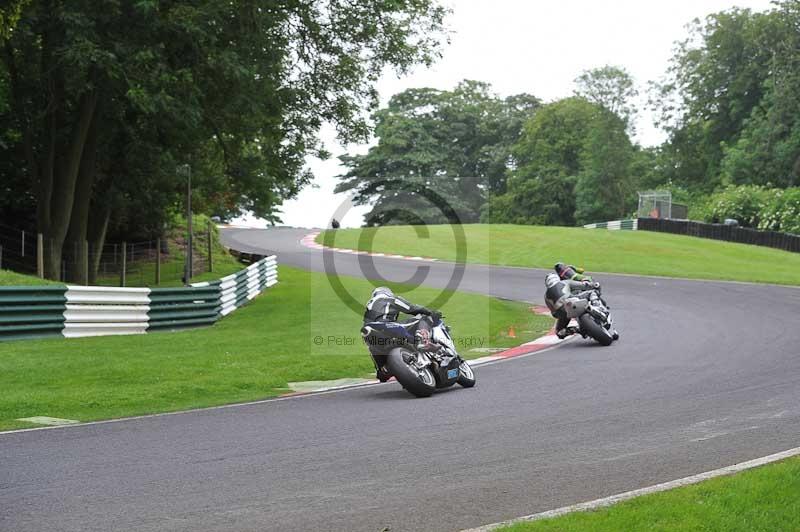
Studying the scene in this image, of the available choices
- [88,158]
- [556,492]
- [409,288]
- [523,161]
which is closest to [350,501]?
[556,492]

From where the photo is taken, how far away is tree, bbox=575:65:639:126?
91.6 meters

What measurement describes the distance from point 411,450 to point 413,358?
136 inches

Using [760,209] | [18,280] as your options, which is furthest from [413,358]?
→ [760,209]

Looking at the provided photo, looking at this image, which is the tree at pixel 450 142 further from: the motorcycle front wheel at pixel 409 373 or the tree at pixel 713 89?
the motorcycle front wheel at pixel 409 373

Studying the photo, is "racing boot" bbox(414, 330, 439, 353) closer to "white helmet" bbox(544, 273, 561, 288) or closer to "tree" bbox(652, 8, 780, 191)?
"white helmet" bbox(544, 273, 561, 288)

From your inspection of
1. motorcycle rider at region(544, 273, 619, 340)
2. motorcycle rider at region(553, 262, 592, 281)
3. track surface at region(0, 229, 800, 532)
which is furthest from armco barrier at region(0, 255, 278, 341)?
motorcycle rider at region(553, 262, 592, 281)

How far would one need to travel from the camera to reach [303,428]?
961cm

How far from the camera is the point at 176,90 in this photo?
73.6 ft

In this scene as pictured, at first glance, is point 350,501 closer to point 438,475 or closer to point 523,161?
point 438,475

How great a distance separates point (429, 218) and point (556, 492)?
65.0 m

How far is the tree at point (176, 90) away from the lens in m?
21.6

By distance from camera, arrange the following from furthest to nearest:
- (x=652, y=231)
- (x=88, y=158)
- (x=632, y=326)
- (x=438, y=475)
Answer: (x=652, y=231) < (x=88, y=158) < (x=632, y=326) < (x=438, y=475)

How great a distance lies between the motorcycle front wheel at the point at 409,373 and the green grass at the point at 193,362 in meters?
1.87

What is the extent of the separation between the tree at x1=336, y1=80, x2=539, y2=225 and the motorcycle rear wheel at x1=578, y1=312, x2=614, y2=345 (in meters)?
64.0
